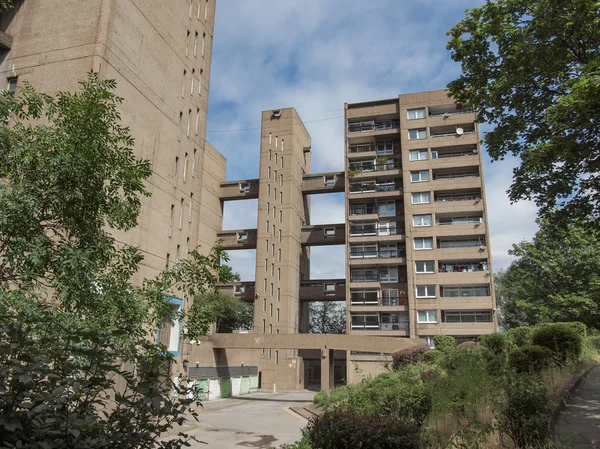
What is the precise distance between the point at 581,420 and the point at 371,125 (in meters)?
47.7

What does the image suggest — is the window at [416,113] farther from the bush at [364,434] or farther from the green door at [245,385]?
the bush at [364,434]

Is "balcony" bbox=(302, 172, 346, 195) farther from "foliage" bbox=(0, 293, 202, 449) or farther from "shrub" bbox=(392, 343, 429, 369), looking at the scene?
"foliage" bbox=(0, 293, 202, 449)

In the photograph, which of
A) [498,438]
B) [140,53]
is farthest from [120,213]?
[140,53]

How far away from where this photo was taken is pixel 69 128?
23.0ft

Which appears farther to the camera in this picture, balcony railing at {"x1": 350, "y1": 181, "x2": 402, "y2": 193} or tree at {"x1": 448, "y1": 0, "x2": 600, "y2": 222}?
balcony railing at {"x1": 350, "y1": 181, "x2": 402, "y2": 193}

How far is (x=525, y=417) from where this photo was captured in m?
8.58

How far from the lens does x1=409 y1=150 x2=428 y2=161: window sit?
51781mm

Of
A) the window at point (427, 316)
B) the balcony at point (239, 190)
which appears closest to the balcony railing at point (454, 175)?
the window at point (427, 316)

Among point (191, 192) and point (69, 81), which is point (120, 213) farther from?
point (191, 192)

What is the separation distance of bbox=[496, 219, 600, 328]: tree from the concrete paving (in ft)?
73.5

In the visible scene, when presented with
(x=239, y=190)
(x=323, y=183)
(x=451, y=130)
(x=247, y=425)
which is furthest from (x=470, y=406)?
(x=239, y=190)

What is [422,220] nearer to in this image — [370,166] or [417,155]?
[417,155]

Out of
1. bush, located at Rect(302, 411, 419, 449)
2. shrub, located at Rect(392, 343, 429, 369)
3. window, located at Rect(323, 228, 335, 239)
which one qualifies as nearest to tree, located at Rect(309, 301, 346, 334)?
window, located at Rect(323, 228, 335, 239)

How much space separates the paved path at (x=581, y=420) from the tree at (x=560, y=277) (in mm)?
25356
